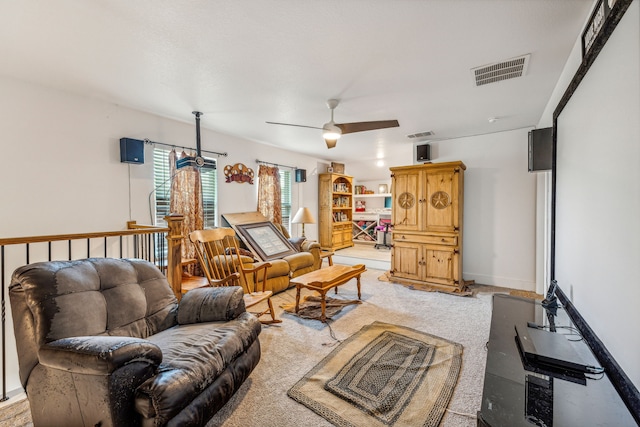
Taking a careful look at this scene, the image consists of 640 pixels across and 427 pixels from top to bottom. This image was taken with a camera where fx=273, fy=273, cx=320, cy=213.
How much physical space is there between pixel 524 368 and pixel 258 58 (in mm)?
2721

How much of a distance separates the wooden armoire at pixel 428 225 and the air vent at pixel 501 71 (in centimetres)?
165

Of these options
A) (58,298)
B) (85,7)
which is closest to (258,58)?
(85,7)

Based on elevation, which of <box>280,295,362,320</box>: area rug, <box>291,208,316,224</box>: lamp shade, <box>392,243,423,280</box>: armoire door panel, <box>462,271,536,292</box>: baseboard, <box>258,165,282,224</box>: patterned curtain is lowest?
<box>280,295,362,320</box>: area rug

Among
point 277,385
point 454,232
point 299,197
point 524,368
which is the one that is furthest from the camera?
point 299,197

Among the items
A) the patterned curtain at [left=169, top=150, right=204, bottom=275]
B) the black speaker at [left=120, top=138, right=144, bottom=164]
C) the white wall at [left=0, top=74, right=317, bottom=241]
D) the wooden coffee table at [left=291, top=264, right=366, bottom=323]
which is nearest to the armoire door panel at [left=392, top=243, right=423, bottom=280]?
the wooden coffee table at [left=291, top=264, right=366, bottom=323]

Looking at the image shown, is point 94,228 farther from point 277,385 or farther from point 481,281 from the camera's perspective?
point 481,281

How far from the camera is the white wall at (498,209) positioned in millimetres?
4305

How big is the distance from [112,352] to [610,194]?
8.04ft

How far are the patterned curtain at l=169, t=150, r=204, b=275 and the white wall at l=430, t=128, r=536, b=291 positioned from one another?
4.38 meters

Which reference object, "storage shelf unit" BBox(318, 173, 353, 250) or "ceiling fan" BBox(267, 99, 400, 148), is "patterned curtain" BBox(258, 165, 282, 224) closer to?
"storage shelf unit" BBox(318, 173, 353, 250)

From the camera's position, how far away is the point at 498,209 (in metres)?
4.51

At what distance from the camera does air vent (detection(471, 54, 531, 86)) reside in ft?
7.81

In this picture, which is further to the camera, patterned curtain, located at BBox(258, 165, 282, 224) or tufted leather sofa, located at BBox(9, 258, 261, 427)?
patterned curtain, located at BBox(258, 165, 282, 224)

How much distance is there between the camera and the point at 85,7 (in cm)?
172
